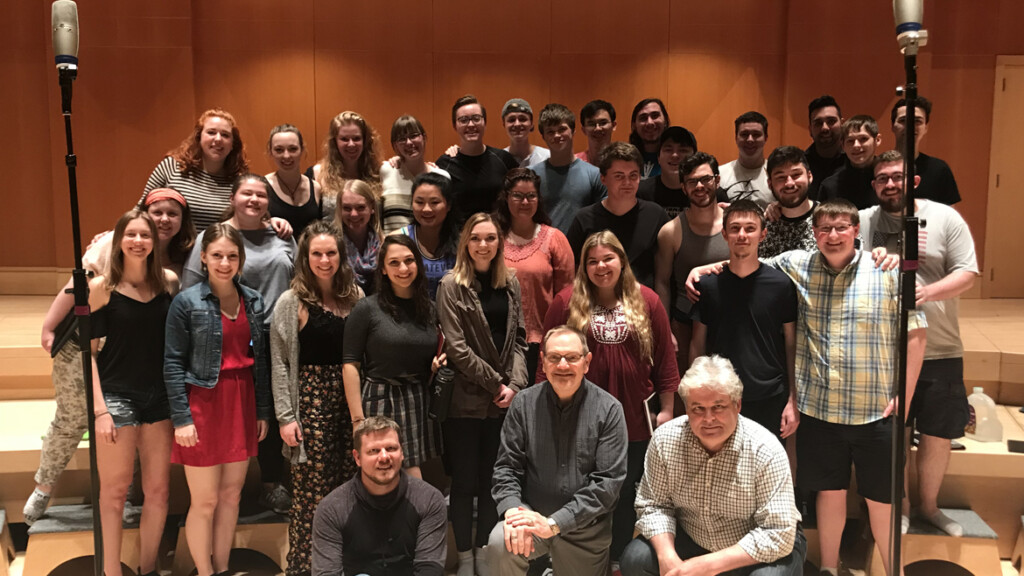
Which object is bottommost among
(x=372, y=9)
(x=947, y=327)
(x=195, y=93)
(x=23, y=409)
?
(x=23, y=409)

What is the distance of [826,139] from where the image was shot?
458 centimetres

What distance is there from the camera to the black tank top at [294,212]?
4.03 metres

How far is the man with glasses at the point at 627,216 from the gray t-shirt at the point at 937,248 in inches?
34.7

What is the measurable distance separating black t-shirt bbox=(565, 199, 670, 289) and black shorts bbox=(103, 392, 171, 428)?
5.93 feet

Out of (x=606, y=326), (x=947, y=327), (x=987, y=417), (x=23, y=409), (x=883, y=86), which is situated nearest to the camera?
(x=606, y=326)

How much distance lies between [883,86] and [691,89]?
1401 millimetres

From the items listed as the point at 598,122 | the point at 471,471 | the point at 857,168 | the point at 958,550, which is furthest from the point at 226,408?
the point at 958,550

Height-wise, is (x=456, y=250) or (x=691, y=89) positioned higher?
(x=691, y=89)

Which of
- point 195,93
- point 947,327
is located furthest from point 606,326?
point 195,93

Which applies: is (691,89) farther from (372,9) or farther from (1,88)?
(1,88)

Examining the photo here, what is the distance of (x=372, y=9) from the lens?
22.1 ft

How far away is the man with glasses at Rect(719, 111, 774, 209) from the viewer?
173 inches

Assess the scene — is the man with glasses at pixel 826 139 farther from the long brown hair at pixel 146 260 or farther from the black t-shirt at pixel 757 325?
the long brown hair at pixel 146 260

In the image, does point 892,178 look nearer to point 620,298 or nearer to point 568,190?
point 620,298
